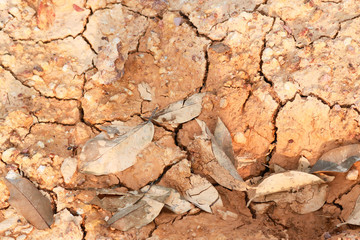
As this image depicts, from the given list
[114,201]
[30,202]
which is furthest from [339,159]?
[30,202]

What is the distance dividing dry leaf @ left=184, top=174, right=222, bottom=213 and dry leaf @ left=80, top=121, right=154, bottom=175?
1.30ft

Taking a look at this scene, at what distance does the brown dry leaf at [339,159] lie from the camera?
75.7 inches

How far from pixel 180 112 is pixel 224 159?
18.4 inches

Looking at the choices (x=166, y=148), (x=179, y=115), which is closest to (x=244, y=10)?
(x=179, y=115)

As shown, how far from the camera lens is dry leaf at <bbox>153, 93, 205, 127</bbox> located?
7.59ft

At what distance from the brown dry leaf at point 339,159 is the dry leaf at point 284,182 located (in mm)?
68

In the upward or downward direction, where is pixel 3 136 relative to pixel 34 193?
upward

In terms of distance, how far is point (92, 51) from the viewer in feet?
8.63

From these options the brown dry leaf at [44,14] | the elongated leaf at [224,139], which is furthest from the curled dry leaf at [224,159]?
the brown dry leaf at [44,14]

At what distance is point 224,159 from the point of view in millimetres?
2096

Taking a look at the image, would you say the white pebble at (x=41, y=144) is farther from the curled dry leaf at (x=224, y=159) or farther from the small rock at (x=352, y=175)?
the small rock at (x=352, y=175)

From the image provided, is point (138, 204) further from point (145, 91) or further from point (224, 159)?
point (145, 91)

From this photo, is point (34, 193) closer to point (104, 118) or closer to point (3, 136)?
point (3, 136)

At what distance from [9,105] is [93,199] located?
0.94 metres
